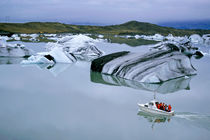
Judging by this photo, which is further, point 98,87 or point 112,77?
point 112,77

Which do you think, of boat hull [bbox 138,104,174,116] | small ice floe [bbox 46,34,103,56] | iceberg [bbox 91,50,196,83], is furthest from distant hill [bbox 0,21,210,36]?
boat hull [bbox 138,104,174,116]

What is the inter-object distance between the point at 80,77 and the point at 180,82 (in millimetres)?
3503

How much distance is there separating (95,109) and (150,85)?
2918 millimetres

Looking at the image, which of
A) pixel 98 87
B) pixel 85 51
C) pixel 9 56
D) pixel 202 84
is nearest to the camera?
pixel 98 87

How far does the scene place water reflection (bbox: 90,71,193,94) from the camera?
812 cm

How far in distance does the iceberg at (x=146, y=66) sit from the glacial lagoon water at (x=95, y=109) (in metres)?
0.39

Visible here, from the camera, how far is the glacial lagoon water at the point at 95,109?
4.81m

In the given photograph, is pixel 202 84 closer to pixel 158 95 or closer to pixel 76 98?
pixel 158 95

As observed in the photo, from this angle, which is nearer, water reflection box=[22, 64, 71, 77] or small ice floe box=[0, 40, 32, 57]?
water reflection box=[22, 64, 71, 77]

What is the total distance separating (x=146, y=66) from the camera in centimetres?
931

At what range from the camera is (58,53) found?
13484 millimetres

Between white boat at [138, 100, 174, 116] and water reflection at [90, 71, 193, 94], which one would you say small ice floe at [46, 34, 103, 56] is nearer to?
water reflection at [90, 71, 193, 94]

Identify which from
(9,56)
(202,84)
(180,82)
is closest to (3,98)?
(180,82)

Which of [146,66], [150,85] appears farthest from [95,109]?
[146,66]
